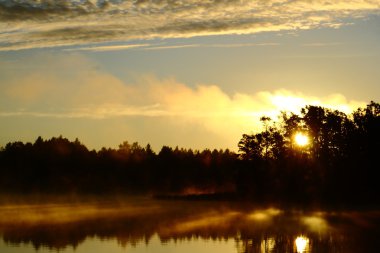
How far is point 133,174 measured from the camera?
571 ft

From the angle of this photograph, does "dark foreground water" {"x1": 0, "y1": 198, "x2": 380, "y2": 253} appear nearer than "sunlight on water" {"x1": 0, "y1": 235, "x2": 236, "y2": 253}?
No

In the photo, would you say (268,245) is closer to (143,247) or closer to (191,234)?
(143,247)

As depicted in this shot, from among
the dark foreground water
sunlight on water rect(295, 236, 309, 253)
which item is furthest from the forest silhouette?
sunlight on water rect(295, 236, 309, 253)

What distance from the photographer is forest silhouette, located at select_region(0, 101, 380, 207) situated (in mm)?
89438

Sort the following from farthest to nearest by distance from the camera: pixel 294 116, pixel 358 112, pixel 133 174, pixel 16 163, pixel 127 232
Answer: pixel 133 174
pixel 16 163
pixel 294 116
pixel 358 112
pixel 127 232

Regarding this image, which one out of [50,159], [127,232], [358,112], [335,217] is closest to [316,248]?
[127,232]

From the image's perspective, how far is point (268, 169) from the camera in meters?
107

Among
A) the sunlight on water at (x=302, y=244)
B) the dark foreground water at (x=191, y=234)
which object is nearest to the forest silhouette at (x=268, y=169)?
the dark foreground water at (x=191, y=234)

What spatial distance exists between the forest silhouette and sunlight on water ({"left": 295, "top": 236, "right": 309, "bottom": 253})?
4304 centimetres

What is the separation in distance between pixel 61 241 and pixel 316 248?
16136 mm

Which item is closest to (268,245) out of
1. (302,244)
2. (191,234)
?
(302,244)

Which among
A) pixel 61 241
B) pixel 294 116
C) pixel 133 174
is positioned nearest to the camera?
pixel 61 241

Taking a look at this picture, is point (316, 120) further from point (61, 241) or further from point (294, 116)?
point (61, 241)

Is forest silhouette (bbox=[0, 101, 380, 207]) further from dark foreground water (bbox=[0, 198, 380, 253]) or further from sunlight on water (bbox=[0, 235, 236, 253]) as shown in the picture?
sunlight on water (bbox=[0, 235, 236, 253])
